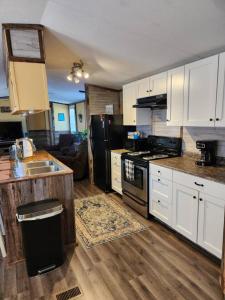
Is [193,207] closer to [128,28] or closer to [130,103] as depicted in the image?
[128,28]

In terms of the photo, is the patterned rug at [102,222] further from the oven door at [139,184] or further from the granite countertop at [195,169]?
the granite countertop at [195,169]

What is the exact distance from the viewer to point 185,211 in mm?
2268

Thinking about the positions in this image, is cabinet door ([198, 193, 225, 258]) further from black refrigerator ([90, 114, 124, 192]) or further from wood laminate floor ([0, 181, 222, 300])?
black refrigerator ([90, 114, 124, 192])

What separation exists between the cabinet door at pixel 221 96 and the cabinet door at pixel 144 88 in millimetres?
1275

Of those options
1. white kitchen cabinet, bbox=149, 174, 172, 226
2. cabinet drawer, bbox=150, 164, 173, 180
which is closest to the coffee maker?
cabinet drawer, bbox=150, 164, 173, 180

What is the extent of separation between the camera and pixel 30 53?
215 cm

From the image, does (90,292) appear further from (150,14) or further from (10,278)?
(150,14)

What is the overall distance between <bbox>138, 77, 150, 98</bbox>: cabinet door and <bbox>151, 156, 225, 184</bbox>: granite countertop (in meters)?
1.23

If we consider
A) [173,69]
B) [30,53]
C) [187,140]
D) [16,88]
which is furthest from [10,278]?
[173,69]

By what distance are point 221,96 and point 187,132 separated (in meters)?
0.91

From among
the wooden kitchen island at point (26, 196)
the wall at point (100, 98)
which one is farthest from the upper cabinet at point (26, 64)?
the wall at point (100, 98)

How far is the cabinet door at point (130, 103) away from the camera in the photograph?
141 inches

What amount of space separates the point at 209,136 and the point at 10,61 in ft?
8.39

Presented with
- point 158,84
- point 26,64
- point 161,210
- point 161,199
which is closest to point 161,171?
point 161,199
